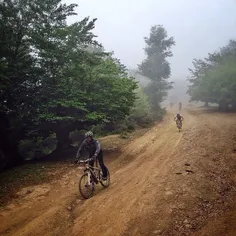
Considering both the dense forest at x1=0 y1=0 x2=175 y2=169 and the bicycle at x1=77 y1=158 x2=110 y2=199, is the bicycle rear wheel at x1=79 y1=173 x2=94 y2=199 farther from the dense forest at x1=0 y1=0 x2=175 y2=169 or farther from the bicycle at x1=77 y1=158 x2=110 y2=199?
the dense forest at x1=0 y1=0 x2=175 y2=169

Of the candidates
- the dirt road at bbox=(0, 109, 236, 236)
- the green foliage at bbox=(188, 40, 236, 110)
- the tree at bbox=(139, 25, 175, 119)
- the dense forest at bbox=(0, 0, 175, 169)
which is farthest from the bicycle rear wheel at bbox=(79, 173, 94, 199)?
the tree at bbox=(139, 25, 175, 119)

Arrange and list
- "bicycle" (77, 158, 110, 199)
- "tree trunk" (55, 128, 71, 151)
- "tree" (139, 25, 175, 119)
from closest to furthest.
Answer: "bicycle" (77, 158, 110, 199) → "tree trunk" (55, 128, 71, 151) → "tree" (139, 25, 175, 119)

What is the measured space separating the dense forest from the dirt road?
4078mm

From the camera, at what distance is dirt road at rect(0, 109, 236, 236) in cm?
770

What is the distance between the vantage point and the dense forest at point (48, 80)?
1539cm

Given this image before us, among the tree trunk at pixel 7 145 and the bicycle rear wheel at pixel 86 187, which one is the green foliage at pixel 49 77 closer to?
the tree trunk at pixel 7 145

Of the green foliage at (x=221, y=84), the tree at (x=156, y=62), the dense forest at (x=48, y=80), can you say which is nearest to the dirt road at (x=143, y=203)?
the dense forest at (x=48, y=80)

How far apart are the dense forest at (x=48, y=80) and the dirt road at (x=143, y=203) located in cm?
Answer: 408

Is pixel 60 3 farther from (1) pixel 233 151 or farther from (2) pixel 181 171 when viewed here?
(1) pixel 233 151

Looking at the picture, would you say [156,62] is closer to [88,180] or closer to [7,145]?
[7,145]

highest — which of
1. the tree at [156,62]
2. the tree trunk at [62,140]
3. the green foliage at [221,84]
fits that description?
the tree at [156,62]

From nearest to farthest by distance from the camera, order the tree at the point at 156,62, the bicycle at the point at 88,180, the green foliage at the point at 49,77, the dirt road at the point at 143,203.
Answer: the dirt road at the point at 143,203 → the bicycle at the point at 88,180 → the green foliage at the point at 49,77 → the tree at the point at 156,62

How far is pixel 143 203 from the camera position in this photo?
30.4 ft

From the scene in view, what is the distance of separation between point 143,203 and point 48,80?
34.2 feet
